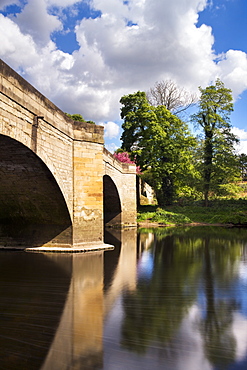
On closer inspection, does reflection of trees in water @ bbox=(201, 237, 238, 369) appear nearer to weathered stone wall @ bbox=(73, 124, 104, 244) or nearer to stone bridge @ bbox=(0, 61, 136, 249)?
weathered stone wall @ bbox=(73, 124, 104, 244)

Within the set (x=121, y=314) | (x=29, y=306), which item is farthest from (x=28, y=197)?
(x=121, y=314)

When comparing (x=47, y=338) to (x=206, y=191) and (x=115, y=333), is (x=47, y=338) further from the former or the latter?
(x=206, y=191)

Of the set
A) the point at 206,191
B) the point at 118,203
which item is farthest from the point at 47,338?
the point at 206,191

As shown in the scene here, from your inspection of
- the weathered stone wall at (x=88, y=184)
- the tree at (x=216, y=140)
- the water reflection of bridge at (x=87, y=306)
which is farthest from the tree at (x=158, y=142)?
the water reflection of bridge at (x=87, y=306)

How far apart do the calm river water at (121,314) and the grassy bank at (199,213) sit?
13.1m

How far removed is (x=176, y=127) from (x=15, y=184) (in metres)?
18.5

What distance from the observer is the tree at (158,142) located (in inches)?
947

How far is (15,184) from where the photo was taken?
9.72m

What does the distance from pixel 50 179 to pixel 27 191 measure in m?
1.15

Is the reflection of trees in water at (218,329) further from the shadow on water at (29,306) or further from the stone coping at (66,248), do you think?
the stone coping at (66,248)

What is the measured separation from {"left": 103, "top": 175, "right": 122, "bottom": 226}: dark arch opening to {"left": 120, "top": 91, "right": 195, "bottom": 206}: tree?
489cm

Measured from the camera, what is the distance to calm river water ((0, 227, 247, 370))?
3648 millimetres

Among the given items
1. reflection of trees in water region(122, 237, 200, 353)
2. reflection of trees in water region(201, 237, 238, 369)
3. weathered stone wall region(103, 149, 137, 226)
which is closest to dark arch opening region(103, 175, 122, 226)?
weathered stone wall region(103, 149, 137, 226)

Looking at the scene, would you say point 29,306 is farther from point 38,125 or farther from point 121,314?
point 38,125
